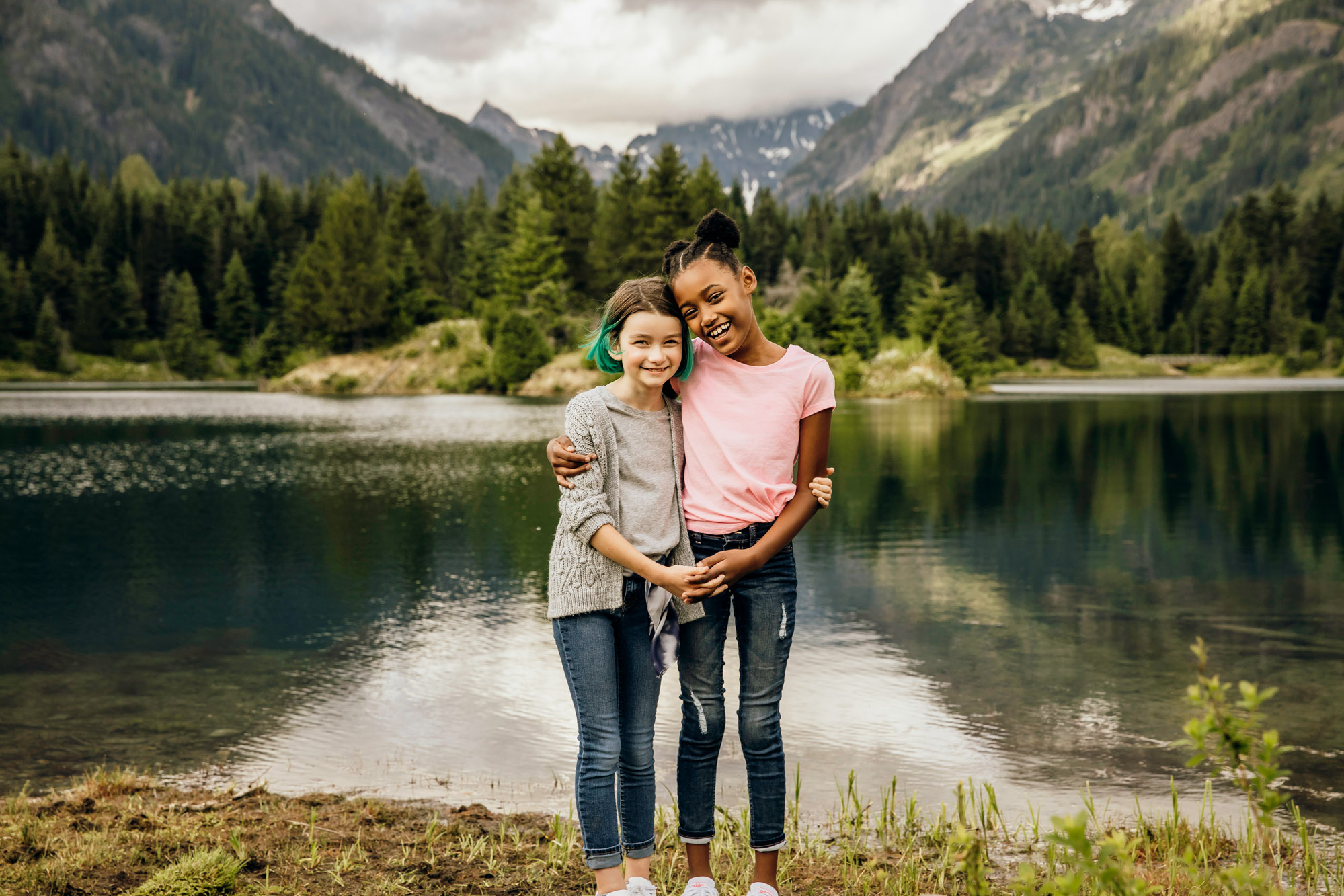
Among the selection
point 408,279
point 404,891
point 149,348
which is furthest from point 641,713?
point 149,348

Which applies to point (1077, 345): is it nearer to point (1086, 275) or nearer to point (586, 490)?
point (1086, 275)

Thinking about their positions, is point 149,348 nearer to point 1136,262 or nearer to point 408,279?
point 408,279

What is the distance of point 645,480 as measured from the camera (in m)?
3.62

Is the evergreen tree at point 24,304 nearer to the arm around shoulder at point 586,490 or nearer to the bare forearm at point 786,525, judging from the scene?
the arm around shoulder at point 586,490

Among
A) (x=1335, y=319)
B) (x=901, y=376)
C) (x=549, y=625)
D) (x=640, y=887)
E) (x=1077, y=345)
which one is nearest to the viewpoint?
(x=640, y=887)

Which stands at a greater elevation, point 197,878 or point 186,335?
point 186,335

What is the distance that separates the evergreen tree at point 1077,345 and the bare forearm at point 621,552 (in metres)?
110

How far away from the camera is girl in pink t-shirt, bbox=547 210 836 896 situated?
11.9ft

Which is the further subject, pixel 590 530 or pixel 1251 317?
pixel 1251 317

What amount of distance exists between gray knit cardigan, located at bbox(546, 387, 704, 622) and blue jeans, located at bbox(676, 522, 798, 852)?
136 millimetres

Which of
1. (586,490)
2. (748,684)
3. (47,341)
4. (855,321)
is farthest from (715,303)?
(47,341)

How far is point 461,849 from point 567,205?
70.0 metres

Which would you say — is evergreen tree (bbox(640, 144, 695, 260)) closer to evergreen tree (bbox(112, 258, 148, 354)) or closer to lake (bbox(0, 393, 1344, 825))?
lake (bbox(0, 393, 1344, 825))

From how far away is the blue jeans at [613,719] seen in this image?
3.47 metres
